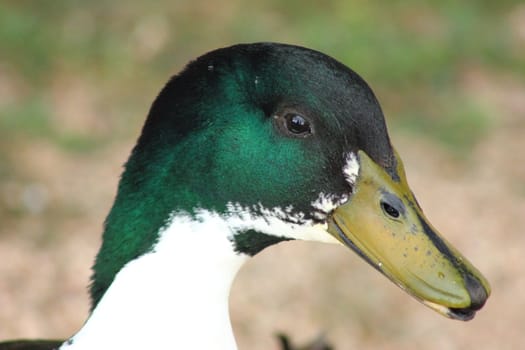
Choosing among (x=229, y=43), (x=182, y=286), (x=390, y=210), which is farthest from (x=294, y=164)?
(x=229, y=43)

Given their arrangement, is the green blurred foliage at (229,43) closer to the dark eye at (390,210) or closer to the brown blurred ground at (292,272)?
the brown blurred ground at (292,272)

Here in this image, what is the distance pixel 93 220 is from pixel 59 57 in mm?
1331

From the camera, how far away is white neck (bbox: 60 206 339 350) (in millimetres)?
2162

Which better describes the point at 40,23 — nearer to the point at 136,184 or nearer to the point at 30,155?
the point at 30,155

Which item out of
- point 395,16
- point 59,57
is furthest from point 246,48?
point 395,16

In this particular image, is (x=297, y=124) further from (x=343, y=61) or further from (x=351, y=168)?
(x=343, y=61)

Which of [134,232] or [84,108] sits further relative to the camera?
[84,108]

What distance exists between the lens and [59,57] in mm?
5543

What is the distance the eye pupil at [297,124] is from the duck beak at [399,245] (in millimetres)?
121

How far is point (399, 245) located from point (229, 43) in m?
3.81

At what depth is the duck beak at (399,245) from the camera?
210 centimetres

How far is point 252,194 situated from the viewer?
84.7 inches

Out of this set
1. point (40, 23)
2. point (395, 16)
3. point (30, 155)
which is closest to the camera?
point (30, 155)

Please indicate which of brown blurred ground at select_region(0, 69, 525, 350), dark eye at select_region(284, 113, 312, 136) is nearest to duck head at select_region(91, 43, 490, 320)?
dark eye at select_region(284, 113, 312, 136)
